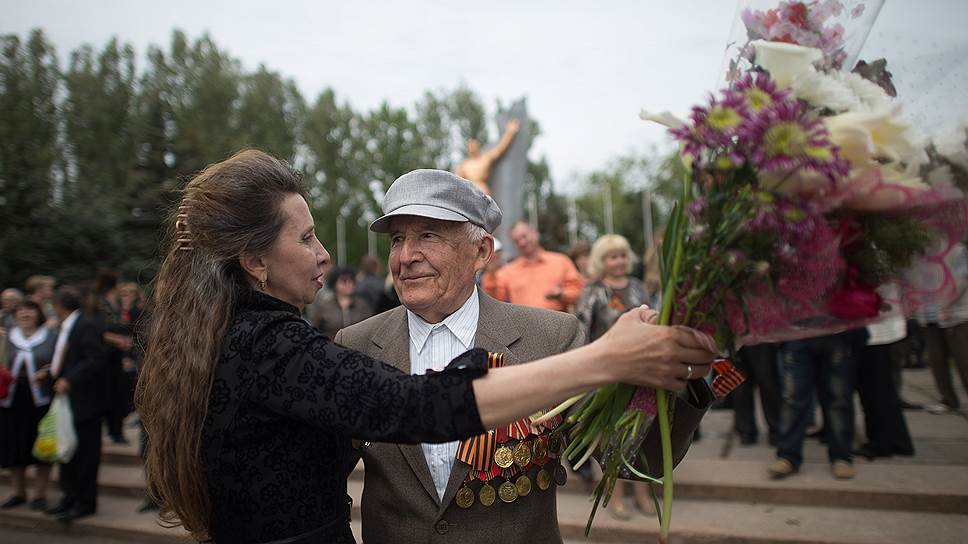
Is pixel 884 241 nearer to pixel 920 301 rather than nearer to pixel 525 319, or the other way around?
pixel 920 301

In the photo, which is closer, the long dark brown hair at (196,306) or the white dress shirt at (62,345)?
the long dark brown hair at (196,306)

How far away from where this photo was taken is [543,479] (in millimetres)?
1929

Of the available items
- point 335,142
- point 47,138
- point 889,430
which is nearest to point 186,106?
point 47,138

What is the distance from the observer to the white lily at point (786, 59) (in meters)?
1.30

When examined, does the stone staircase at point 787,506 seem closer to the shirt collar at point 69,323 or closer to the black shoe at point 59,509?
the black shoe at point 59,509

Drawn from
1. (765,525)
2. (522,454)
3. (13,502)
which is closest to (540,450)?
(522,454)

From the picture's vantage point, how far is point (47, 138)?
1054 inches

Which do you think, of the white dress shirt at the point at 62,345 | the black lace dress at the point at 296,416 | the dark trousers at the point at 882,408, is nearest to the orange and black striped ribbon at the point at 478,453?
the black lace dress at the point at 296,416

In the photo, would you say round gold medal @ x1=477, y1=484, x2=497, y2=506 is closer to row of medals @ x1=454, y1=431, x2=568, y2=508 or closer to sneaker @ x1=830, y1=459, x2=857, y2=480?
row of medals @ x1=454, y1=431, x2=568, y2=508

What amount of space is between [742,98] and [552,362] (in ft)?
2.10

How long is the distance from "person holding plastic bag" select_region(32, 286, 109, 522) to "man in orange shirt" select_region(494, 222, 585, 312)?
353 centimetres

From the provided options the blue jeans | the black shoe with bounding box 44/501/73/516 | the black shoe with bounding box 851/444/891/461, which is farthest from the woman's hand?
the black shoe with bounding box 44/501/73/516

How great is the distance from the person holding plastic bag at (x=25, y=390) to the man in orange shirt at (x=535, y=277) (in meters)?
4.10

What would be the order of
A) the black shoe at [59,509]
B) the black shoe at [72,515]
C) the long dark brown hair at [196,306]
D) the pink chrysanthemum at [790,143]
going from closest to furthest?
the pink chrysanthemum at [790,143] < the long dark brown hair at [196,306] < the black shoe at [72,515] < the black shoe at [59,509]
